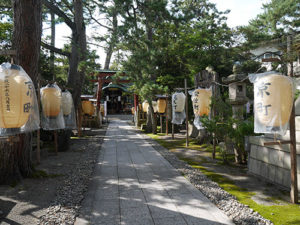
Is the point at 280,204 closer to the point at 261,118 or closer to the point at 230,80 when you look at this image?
the point at 261,118

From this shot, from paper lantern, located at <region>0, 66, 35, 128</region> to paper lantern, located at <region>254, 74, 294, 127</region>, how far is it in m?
4.00

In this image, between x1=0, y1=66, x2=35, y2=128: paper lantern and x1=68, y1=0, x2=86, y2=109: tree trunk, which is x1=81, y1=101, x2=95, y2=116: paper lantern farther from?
x1=0, y1=66, x2=35, y2=128: paper lantern

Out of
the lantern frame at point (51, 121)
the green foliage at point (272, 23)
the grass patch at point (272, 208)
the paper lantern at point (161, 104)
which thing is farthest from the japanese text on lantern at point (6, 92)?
the green foliage at point (272, 23)

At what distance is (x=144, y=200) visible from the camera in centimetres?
397

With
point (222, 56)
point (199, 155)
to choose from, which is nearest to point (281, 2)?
point (222, 56)

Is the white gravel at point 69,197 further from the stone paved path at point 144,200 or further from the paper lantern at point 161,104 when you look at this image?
the paper lantern at point 161,104

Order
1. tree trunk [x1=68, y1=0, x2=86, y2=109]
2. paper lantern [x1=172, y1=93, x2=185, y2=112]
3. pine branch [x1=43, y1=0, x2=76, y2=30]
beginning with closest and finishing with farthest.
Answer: paper lantern [x1=172, y1=93, x2=185, y2=112]
pine branch [x1=43, y1=0, x2=76, y2=30]
tree trunk [x1=68, y1=0, x2=86, y2=109]

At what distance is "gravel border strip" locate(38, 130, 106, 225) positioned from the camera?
3.30 metres

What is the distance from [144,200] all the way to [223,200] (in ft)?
4.43

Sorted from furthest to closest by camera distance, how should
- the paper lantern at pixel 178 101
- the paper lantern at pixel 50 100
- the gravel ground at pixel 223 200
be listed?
1. the paper lantern at pixel 178 101
2. the paper lantern at pixel 50 100
3. the gravel ground at pixel 223 200

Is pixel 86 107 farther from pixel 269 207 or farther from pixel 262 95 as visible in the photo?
pixel 269 207

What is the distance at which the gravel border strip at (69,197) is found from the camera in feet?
10.8

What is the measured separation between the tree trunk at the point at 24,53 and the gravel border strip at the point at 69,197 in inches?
40.8

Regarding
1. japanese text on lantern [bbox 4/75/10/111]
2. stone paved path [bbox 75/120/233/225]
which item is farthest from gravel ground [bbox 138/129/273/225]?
japanese text on lantern [bbox 4/75/10/111]
